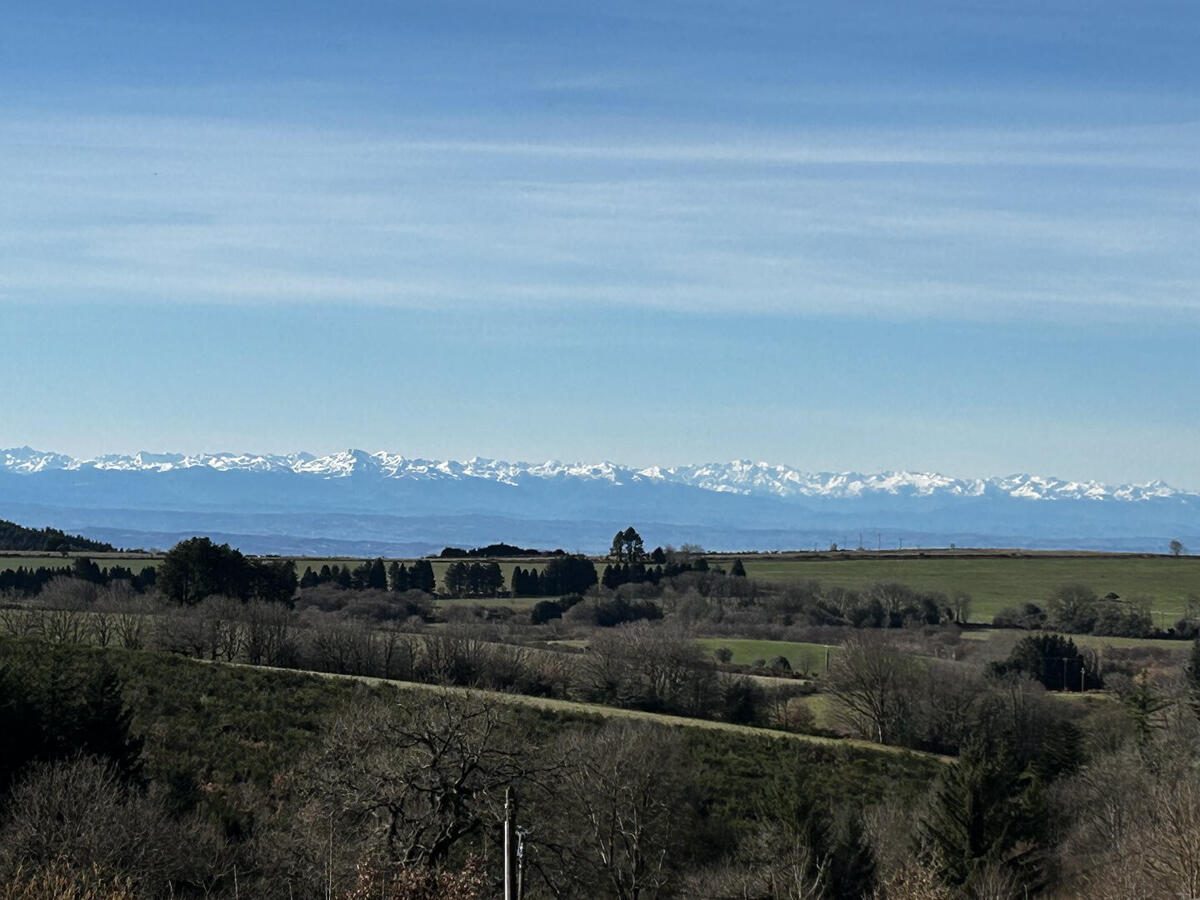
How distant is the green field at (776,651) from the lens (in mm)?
111262

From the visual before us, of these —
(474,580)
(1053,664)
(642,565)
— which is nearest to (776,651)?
(1053,664)

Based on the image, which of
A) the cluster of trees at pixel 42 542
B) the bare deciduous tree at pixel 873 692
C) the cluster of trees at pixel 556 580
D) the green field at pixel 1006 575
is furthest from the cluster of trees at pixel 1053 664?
the cluster of trees at pixel 42 542

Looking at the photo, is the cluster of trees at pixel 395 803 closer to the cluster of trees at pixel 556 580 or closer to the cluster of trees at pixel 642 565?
the cluster of trees at pixel 556 580

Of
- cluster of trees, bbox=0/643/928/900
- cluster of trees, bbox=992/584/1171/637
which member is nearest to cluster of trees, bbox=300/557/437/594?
cluster of trees, bbox=992/584/1171/637

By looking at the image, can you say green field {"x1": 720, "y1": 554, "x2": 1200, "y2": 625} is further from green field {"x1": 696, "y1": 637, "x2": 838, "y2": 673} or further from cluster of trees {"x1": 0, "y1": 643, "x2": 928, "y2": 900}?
cluster of trees {"x1": 0, "y1": 643, "x2": 928, "y2": 900}

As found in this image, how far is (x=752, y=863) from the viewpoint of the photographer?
49.8m

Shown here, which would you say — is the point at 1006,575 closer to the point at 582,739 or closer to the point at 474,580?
the point at 474,580

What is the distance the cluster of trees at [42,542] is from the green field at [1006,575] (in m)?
81.3

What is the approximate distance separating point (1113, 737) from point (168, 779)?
51.1m

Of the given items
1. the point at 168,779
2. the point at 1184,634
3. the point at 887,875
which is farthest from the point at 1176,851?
the point at 1184,634

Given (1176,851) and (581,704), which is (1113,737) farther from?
(1176,851)

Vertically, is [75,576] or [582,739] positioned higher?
[75,576]

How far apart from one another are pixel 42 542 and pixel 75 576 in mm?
48075

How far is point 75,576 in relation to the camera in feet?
442
